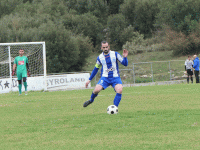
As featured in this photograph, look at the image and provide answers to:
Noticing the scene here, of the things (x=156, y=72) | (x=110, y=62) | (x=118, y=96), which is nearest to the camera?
(x=118, y=96)

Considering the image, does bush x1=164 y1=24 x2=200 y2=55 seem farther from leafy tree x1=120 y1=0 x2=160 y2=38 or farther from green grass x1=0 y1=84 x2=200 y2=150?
green grass x1=0 y1=84 x2=200 y2=150

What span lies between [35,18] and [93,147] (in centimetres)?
4012

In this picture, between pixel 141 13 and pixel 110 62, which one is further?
pixel 141 13

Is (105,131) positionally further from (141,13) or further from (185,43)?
(141,13)

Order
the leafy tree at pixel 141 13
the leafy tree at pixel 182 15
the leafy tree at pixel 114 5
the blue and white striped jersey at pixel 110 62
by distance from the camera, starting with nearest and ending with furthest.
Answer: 1. the blue and white striped jersey at pixel 110 62
2. the leafy tree at pixel 182 15
3. the leafy tree at pixel 141 13
4. the leafy tree at pixel 114 5

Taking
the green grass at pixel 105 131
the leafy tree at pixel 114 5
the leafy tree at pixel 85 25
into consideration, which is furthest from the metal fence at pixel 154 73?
the leafy tree at pixel 114 5

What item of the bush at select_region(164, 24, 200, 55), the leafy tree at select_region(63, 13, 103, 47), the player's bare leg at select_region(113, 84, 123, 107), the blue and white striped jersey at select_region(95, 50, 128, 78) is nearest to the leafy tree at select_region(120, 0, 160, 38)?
the leafy tree at select_region(63, 13, 103, 47)

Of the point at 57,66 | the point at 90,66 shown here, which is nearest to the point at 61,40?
the point at 57,66

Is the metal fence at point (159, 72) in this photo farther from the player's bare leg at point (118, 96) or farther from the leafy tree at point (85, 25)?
the player's bare leg at point (118, 96)

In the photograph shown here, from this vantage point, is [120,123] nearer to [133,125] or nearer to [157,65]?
[133,125]

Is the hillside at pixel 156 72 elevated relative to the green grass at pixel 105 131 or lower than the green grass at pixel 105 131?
elevated

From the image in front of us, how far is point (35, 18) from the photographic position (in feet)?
142

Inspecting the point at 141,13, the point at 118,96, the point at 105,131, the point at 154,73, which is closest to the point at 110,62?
the point at 118,96

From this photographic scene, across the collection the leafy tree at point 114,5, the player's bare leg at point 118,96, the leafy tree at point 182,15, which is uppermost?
the leafy tree at point 114,5
